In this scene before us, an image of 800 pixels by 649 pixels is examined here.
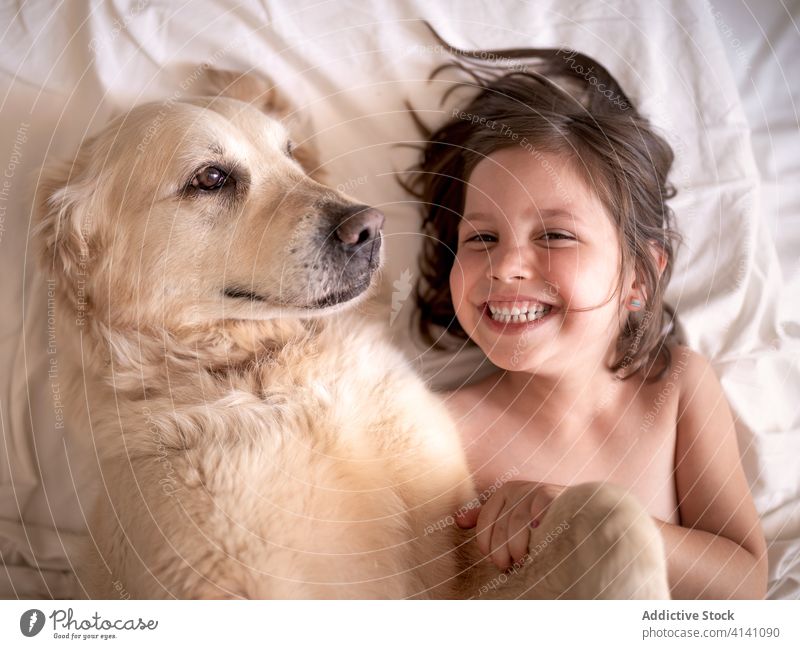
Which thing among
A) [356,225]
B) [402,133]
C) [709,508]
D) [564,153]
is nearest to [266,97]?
[402,133]

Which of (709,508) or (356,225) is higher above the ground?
(356,225)

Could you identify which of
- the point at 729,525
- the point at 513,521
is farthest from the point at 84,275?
the point at 729,525

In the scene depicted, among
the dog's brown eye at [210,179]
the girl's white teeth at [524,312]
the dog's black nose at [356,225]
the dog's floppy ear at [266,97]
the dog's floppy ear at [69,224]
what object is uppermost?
the dog's floppy ear at [266,97]

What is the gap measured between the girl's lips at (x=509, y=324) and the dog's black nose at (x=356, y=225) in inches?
11.9

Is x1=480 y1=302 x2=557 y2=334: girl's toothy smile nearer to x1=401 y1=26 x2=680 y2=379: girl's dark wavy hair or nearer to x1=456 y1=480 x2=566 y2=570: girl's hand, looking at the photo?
x1=401 y1=26 x2=680 y2=379: girl's dark wavy hair

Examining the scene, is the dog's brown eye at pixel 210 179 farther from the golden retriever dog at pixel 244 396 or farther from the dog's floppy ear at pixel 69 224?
the dog's floppy ear at pixel 69 224

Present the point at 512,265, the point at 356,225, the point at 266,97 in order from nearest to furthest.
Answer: the point at 356,225
the point at 512,265
the point at 266,97

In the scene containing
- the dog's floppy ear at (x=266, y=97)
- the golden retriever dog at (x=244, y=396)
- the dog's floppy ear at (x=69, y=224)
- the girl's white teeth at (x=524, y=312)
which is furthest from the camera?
the dog's floppy ear at (x=266, y=97)

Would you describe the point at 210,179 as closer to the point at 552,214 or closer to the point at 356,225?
the point at 356,225

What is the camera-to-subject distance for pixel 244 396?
1.09 meters

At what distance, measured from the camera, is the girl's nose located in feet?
3.84

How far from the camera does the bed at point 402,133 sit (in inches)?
50.3

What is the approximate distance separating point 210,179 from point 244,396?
14.4 inches

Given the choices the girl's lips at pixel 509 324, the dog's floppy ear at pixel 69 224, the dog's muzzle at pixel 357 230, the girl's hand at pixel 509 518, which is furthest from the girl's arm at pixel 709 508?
the dog's floppy ear at pixel 69 224
